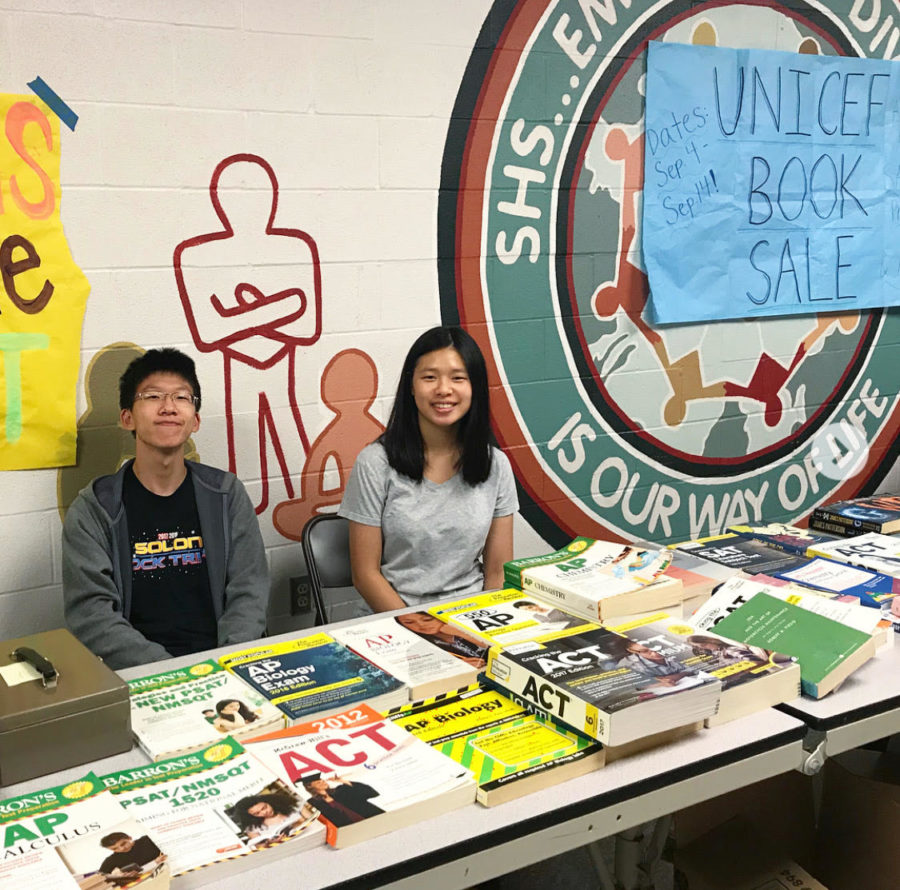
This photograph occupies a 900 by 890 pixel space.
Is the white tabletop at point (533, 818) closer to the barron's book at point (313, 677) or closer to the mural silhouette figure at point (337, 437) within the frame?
the barron's book at point (313, 677)

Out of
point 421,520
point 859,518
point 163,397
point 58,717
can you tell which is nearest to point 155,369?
point 163,397

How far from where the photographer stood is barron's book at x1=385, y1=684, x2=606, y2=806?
1323 mm

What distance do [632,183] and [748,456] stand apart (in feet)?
3.48

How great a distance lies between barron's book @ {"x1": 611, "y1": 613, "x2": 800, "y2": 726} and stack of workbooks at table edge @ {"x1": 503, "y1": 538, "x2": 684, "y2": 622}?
10 cm

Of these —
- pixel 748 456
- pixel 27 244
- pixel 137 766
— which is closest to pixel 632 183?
pixel 748 456

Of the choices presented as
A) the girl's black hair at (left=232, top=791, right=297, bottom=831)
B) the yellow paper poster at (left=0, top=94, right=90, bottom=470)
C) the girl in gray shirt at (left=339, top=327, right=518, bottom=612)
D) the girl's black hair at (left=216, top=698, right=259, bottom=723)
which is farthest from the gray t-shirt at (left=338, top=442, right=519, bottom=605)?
the girl's black hair at (left=232, top=791, right=297, bottom=831)

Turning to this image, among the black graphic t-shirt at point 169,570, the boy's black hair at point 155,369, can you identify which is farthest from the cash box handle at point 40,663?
the boy's black hair at point 155,369

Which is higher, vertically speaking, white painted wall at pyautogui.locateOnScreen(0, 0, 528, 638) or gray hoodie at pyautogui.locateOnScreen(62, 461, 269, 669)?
white painted wall at pyautogui.locateOnScreen(0, 0, 528, 638)

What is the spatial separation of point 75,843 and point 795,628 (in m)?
1.17

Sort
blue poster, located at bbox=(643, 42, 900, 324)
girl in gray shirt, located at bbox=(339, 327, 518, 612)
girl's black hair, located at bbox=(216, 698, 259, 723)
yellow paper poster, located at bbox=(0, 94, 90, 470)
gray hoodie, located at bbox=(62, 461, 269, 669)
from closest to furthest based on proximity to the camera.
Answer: girl's black hair, located at bbox=(216, 698, 259, 723)
gray hoodie, located at bbox=(62, 461, 269, 669)
yellow paper poster, located at bbox=(0, 94, 90, 470)
girl in gray shirt, located at bbox=(339, 327, 518, 612)
blue poster, located at bbox=(643, 42, 900, 324)

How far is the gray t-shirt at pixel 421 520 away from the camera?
246cm

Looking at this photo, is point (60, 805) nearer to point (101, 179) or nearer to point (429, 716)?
point (429, 716)

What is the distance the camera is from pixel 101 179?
93.7 inches

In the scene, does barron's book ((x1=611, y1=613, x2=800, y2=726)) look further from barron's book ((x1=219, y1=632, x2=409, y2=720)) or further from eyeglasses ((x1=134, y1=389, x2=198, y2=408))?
eyeglasses ((x1=134, y1=389, x2=198, y2=408))
